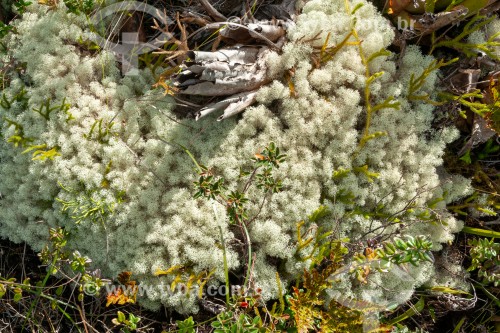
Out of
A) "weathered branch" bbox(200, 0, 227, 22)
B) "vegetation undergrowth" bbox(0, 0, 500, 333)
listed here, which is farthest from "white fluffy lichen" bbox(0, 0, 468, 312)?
"weathered branch" bbox(200, 0, 227, 22)

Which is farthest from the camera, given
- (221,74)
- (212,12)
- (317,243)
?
(212,12)

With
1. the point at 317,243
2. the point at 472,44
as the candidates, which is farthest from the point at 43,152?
the point at 472,44

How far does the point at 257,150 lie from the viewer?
2963mm

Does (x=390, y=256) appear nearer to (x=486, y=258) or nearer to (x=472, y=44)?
(x=486, y=258)

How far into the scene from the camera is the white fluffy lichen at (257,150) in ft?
9.70

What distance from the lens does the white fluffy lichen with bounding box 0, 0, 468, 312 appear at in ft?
9.70

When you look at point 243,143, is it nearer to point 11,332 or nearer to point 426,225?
point 426,225

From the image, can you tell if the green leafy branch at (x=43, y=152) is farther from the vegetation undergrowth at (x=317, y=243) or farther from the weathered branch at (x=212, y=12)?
the weathered branch at (x=212, y=12)

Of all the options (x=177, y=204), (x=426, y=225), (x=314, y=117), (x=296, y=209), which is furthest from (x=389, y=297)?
(x=177, y=204)

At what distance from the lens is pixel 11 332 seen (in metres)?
3.22

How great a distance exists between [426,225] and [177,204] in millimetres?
1724

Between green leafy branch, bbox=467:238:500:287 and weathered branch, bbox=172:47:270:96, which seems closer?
weathered branch, bbox=172:47:270:96

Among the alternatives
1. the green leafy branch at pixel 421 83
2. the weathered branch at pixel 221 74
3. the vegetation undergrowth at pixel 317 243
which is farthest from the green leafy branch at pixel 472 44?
the weathered branch at pixel 221 74

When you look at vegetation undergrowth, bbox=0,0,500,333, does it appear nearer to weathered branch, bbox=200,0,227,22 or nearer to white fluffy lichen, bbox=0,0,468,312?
white fluffy lichen, bbox=0,0,468,312
